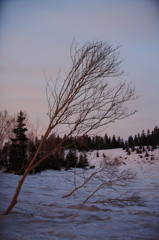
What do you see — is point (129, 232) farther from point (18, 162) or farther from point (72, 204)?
point (18, 162)

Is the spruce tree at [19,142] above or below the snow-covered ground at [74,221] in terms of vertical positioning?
above

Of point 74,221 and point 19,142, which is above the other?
point 19,142

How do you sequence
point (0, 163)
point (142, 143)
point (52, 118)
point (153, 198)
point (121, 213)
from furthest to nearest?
1. point (142, 143)
2. point (0, 163)
3. point (153, 198)
4. point (121, 213)
5. point (52, 118)

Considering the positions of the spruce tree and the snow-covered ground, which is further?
the spruce tree

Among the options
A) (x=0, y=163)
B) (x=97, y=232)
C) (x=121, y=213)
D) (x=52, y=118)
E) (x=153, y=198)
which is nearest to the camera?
(x=97, y=232)

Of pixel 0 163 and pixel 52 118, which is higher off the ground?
pixel 52 118

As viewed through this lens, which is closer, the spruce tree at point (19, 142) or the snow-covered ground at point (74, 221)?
the snow-covered ground at point (74, 221)

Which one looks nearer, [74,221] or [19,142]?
[74,221]

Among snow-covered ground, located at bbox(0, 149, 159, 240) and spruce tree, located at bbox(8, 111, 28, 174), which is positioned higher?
spruce tree, located at bbox(8, 111, 28, 174)

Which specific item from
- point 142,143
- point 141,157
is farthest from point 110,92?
point 142,143

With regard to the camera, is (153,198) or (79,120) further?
(153,198)

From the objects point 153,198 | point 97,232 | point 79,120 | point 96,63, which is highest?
point 96,63

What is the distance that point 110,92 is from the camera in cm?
475

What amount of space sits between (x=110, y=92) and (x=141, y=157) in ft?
68.8
